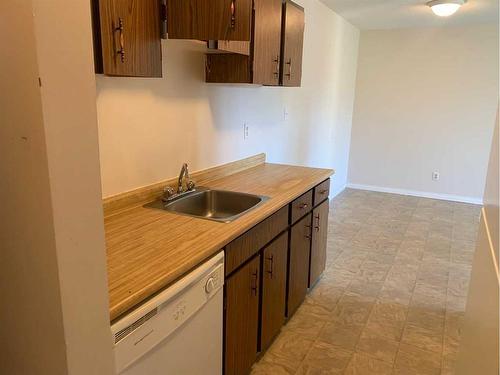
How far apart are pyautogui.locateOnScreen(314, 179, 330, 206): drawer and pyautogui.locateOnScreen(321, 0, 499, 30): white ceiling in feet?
7.32

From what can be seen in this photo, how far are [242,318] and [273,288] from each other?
372 millimetres

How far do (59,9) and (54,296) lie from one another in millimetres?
555

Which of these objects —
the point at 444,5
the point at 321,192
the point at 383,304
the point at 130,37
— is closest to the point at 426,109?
the point at 444,5

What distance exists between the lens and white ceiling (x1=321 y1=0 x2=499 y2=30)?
4051 millimetres

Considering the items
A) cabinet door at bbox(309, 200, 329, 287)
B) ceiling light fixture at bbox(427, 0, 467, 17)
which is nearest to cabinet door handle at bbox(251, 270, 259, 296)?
cabinet door at bbox(309, 200, 329, 287)

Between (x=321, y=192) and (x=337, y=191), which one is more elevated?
(x=321, y=192)

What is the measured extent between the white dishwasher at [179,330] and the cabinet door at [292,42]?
5.31ft

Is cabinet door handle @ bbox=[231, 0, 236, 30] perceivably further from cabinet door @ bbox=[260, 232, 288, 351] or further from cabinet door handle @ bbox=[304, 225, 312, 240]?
cabinet door handle @ bbox=[304, 225, 312, 240]

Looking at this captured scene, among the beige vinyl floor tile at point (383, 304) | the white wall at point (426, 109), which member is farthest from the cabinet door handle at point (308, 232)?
the white wall at point (426, 109)

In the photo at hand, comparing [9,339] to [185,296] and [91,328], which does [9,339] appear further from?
[185,296]

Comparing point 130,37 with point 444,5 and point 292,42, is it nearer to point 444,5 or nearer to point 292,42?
point 292,42

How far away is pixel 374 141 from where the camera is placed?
5.96 meters

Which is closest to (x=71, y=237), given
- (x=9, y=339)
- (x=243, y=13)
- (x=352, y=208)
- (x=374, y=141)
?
(x=9, y=339)

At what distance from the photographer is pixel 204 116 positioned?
249 cm
